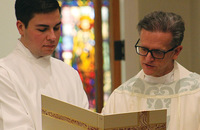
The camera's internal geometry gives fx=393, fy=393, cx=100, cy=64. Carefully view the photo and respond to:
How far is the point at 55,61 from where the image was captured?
294 centimetres

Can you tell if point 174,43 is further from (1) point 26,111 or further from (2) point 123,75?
(2) point 123,75

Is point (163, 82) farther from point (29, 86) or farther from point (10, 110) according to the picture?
point (10, 110)

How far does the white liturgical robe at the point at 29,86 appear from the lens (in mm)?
2414

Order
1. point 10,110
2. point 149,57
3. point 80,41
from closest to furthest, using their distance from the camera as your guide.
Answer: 1. point 10,110
2. point 149,57
3. point 80,41

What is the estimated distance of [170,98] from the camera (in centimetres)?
272

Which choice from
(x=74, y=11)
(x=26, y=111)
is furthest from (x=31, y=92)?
(x=74, y=11)

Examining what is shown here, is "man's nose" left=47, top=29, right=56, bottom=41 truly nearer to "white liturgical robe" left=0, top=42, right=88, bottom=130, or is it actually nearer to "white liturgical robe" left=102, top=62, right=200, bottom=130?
"white liturgical robe" left=0, top=42, right=88, bottom=130

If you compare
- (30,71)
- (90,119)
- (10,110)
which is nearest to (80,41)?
(30,71)

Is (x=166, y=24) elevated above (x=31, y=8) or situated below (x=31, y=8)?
below

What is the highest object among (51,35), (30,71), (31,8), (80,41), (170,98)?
(31,8)

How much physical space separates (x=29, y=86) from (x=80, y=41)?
5.35 meters

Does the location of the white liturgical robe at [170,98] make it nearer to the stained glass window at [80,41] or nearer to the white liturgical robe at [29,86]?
the white liturgical robe at [29,86]

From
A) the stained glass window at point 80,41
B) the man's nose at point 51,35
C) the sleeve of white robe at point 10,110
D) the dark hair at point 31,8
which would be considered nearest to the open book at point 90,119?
the sleeve of white robe at point 10,110

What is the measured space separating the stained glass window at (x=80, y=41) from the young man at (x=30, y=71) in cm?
500
